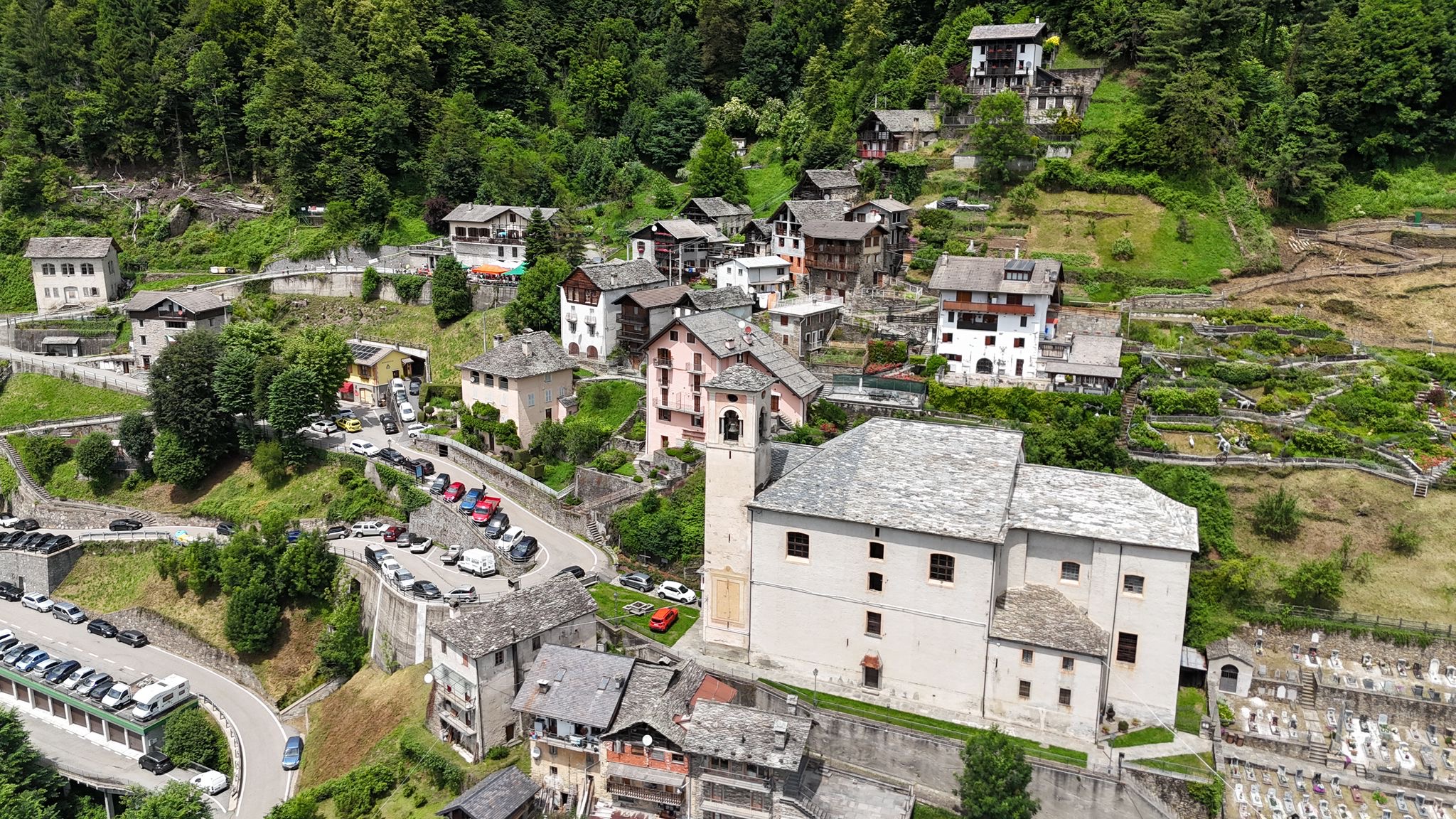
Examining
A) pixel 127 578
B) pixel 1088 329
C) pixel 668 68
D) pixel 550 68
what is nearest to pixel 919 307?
pixel 1088 329

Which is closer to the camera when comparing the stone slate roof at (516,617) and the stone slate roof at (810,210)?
the stone slate roof at (516,617)

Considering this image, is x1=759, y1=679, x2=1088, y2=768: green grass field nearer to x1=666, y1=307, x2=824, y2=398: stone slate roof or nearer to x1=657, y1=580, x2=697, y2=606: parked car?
x1=657, y1=580, x2=697, y2=606: parked car

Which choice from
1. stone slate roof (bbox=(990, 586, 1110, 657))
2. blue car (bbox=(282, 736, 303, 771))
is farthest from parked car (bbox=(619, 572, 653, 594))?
stone slate roof (bbox=(990, 586, 1110, 657))

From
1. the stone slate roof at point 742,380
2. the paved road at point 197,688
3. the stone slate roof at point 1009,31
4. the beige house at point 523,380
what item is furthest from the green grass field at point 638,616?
the stone slate roof at point 1009,31

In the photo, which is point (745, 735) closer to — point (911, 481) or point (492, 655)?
point (492, 655)

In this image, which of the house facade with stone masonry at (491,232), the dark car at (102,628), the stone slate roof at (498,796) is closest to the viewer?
the stone slate roof at (498,796)

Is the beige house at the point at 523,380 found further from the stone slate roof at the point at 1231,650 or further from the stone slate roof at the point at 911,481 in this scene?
the stone slate roof at the point at 1231,650

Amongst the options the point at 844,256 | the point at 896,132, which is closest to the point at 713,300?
the point at 844,256
